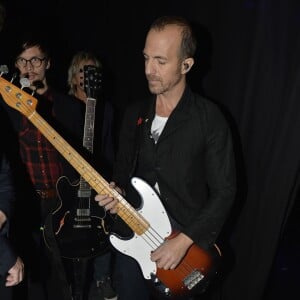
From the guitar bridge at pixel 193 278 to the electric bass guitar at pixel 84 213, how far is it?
756 mm

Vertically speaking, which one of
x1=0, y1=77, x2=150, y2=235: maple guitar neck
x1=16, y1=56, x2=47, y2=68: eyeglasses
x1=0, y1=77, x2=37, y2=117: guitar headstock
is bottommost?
x1=0, y1=77, x2=150, y2=235: maple guitar neck

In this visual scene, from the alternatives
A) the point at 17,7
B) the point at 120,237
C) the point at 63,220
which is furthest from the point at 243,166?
the point at 17,7

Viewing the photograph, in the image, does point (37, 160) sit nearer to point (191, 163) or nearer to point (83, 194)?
point (83, 194)

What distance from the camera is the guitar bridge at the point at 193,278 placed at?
198cm

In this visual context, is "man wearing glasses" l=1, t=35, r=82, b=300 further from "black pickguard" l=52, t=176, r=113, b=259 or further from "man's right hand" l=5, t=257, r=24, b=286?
"man's right hand" l=5, t=257, r=24, b=286

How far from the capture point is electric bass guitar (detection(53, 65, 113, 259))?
95.8 inches

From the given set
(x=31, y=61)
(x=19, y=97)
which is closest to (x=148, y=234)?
(x=19, y=97)

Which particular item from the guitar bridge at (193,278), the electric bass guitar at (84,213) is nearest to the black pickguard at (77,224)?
the electric bass guitar at (84,213)

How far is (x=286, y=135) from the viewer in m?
2.19

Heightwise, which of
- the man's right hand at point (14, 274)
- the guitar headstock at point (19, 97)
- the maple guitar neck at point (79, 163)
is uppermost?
the guitar headstock at point (19, 97)

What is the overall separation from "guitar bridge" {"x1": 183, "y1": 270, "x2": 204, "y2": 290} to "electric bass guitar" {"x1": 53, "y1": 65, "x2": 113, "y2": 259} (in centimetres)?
76

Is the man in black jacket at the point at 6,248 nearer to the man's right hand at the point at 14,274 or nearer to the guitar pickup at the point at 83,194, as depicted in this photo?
the man's right hand at the point at 14,274

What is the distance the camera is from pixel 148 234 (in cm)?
202

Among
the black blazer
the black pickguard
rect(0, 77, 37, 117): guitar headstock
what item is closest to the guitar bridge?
the black blazer
